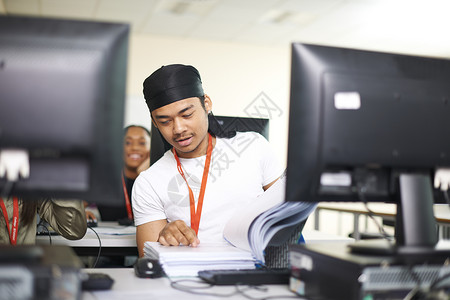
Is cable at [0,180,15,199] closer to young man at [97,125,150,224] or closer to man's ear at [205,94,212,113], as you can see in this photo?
man's ear at [205,94,212,113]

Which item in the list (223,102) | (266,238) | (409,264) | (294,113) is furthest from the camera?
(223,102)

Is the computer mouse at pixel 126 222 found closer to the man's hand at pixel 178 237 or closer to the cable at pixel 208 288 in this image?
the man's hand at pixel 178 237

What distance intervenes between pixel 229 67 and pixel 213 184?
4.58 metres

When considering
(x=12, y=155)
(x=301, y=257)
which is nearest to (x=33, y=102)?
(x=12, y=155)

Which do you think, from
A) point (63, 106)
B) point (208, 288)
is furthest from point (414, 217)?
point (63, 106)

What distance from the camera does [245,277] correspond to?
3.29ft

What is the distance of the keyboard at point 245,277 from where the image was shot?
99 cm

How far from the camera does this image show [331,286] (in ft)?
2.71

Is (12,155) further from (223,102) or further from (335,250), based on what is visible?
(223,102)

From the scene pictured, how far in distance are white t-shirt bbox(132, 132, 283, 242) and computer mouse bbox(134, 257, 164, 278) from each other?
1.76 ft

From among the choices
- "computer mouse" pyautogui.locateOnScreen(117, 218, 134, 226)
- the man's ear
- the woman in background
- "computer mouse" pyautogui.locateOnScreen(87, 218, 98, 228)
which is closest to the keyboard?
the man's ear

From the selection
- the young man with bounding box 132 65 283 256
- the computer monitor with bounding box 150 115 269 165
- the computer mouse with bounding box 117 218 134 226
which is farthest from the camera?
the computer mouse with bounding box 117 218 134 226

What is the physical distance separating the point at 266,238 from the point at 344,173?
0.26 m

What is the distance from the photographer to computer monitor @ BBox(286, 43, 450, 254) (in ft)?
3.02
